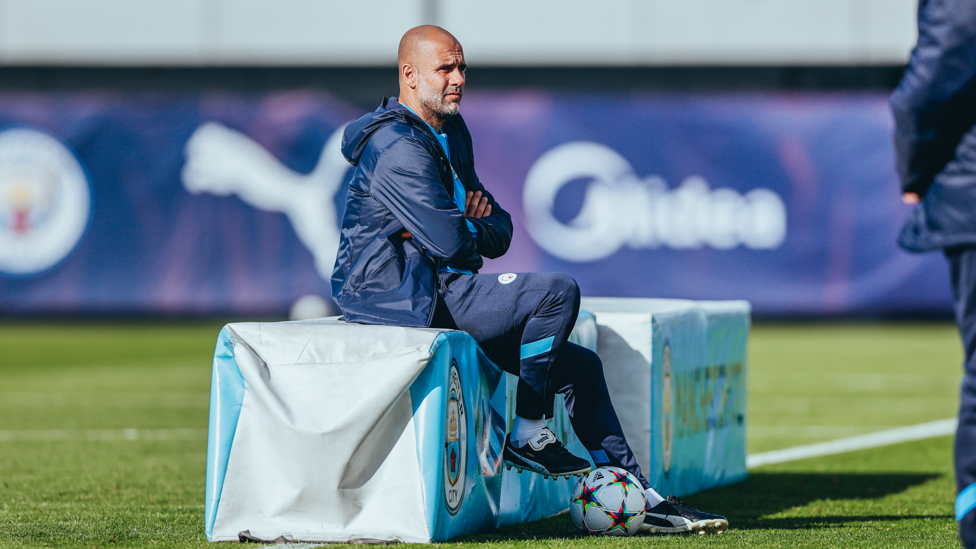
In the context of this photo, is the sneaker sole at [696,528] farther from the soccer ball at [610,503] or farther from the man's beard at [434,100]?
the man's beard at [434,100]

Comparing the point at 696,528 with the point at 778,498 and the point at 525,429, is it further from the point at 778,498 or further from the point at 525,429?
the point at 778,498

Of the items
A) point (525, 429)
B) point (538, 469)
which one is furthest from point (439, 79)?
point (538, 469)

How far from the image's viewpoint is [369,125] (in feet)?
14.8

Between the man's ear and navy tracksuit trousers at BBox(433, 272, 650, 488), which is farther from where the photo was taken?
the man's ear

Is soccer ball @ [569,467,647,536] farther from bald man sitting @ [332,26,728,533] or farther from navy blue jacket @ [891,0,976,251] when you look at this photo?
navy blue jacket @ [891,0,976,251]

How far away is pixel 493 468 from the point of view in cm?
454

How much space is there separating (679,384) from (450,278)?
1680 millimetres

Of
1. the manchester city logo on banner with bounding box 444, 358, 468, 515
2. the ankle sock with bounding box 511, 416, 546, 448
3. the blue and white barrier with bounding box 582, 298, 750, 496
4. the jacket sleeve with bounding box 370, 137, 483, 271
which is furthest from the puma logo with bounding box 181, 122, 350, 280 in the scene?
the manchester city logo on banner with bounding box 444, 358, 468, 515

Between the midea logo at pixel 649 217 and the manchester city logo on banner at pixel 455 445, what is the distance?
11.9m

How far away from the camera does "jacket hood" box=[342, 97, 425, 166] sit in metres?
4.50

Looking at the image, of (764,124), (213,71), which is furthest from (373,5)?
(764,124)

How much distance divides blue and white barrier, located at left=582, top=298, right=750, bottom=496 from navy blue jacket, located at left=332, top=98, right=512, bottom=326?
116 centimetres

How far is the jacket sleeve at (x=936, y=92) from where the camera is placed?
328 centimetres

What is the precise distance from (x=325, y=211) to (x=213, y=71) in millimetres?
4305
